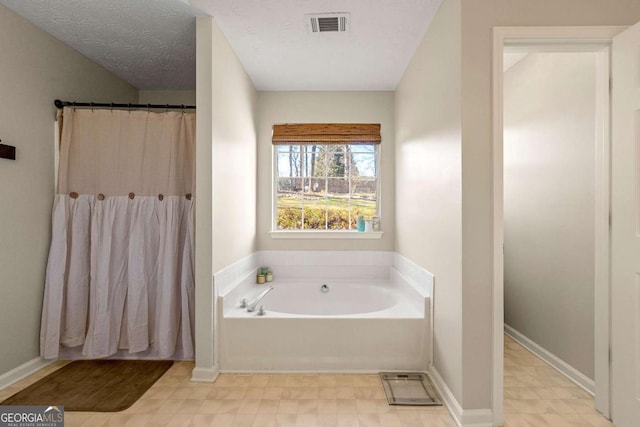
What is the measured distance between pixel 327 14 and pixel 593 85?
1.80 meters

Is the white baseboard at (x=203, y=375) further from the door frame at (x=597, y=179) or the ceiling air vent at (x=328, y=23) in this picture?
the ceiling air vent at (x=328, y=23)

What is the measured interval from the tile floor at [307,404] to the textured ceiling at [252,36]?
2455 mm

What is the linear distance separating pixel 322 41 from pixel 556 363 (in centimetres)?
297

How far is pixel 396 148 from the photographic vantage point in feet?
11.6

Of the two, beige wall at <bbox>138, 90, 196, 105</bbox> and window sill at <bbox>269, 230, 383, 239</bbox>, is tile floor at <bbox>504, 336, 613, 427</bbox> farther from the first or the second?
beige wall at <bbox>138, 90, 196, 105</bbox>

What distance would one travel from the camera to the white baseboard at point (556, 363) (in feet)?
7.28

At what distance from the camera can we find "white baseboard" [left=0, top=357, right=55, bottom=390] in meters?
2.19

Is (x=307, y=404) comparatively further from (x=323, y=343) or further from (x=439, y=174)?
(x=439, y=174)

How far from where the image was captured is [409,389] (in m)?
2.20

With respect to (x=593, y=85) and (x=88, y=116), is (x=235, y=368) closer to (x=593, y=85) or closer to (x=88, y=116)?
(x=88, y=116)

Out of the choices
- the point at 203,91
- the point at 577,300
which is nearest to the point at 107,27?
the point at 203,91

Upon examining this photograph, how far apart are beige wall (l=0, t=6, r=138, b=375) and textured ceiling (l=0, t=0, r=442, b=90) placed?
208mm

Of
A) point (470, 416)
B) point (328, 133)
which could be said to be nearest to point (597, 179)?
point (470, 416)

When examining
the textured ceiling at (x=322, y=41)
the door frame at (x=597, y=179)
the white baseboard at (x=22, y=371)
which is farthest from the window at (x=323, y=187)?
the white baseboard at (x=22, y=371)
